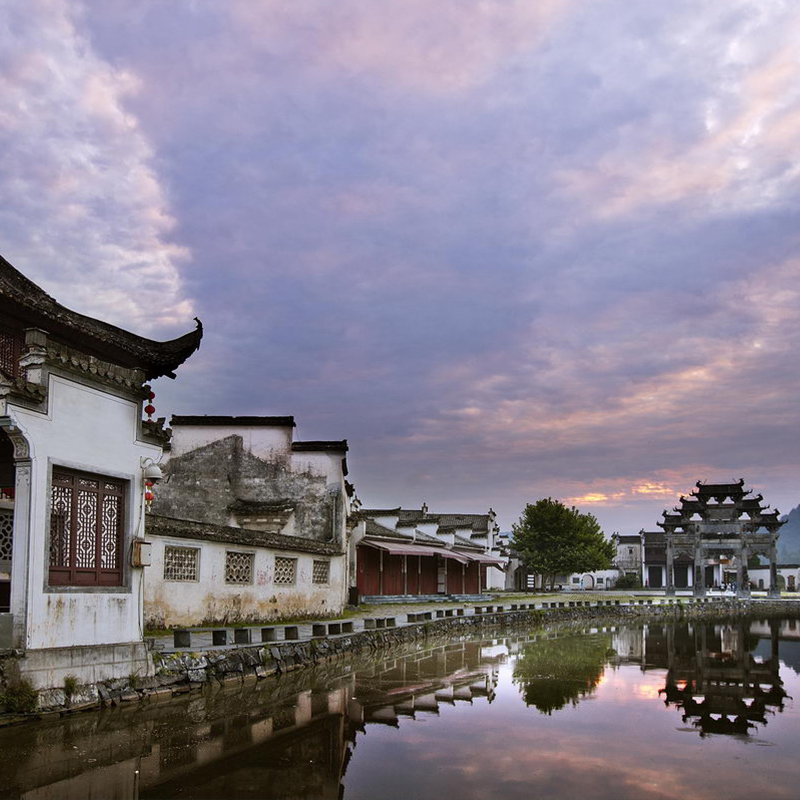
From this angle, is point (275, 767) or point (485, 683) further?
point (485, 683)

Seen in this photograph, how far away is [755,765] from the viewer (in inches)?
392

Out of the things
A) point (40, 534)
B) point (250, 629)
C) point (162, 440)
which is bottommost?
point (250, 629)

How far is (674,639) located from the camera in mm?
30078

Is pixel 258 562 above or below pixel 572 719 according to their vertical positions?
above

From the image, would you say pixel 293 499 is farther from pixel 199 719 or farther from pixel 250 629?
pixel 199 719

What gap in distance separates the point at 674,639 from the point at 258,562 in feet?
52.5

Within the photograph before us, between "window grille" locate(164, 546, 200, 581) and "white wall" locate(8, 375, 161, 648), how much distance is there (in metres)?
6.27

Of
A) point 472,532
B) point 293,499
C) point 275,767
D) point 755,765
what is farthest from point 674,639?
point 472,532

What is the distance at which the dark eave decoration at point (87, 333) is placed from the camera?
1402cm

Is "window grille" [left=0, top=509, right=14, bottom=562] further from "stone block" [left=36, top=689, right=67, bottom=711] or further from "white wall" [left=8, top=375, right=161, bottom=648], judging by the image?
"stone block" [left=36, top=689, right=67, bottom=711]

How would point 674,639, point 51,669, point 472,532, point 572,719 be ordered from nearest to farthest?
point 51,669, point 572,719, point 674,639, point 472,532

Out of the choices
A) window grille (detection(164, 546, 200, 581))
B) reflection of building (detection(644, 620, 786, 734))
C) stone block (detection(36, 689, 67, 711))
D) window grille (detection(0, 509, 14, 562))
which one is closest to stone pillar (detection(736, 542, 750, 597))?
reflection of building (detection(644, 620, 786, 734))

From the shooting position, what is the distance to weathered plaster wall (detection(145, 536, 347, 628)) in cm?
2020

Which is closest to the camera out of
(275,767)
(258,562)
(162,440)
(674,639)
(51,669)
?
(275,767)
